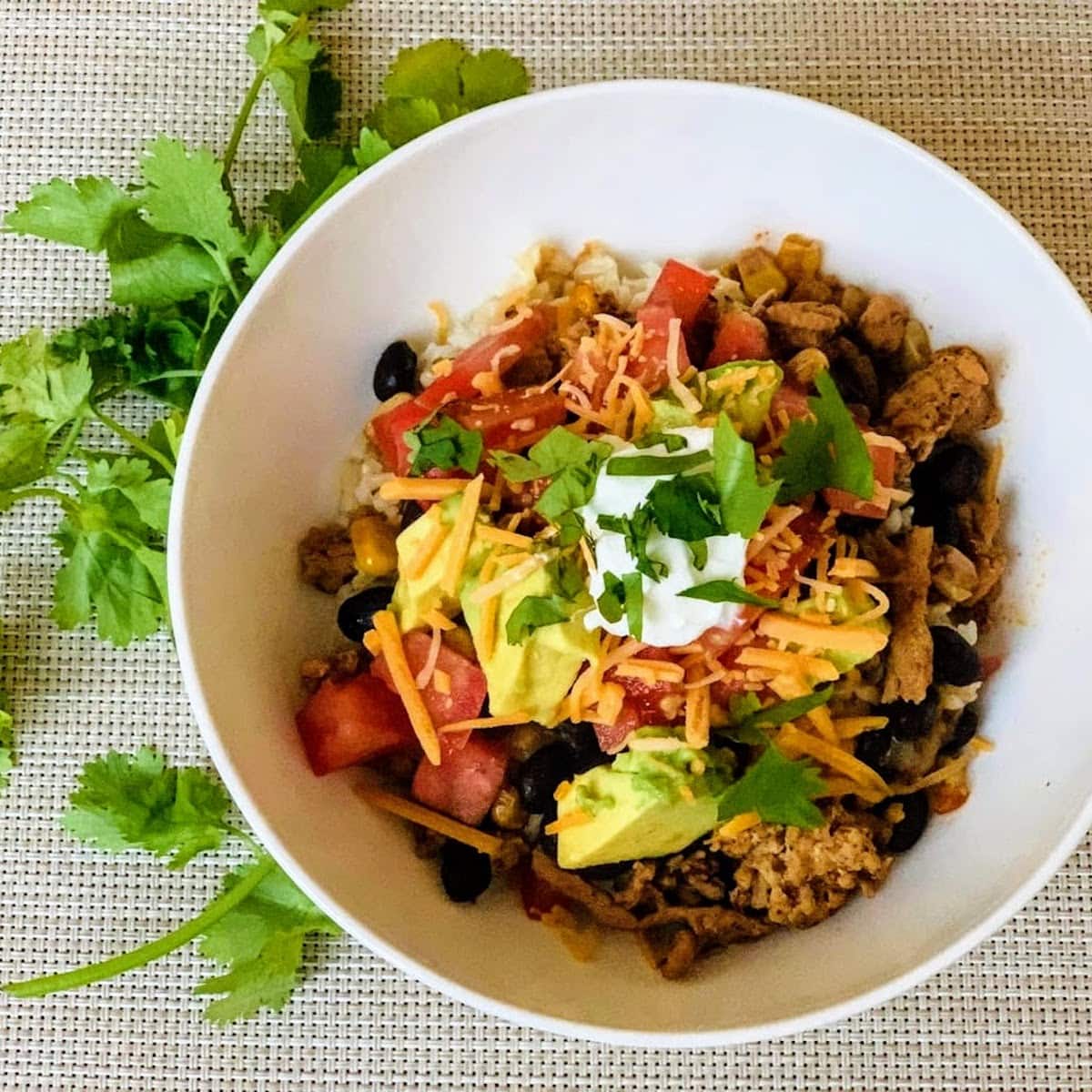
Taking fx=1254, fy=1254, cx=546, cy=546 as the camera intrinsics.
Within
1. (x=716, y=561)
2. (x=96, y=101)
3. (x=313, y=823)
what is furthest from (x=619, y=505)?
(x=96, y=101)

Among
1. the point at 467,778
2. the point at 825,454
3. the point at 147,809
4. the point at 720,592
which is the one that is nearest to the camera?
the point at 720,592

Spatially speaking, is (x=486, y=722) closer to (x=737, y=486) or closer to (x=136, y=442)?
(x=737, y=486)

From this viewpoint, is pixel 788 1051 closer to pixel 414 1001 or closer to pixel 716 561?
pixel 414 1001

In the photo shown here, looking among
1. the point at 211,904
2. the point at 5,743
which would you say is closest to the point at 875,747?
the point at 211,904

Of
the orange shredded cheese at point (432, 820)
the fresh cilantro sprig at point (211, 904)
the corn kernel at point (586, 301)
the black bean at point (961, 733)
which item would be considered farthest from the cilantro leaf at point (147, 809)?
the black bean at point (961, 733)

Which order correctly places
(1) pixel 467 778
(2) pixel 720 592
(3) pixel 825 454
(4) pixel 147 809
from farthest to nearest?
(4) pixel 147 809 < (1) pixel 467 778 < (3) pixel 825 454 < (2) pixel 720 592

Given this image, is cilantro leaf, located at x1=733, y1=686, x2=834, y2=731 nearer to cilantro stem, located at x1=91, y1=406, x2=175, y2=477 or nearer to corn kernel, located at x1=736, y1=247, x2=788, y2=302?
corn kernel, located at x1=736, y1=247, x2=788, y2=302

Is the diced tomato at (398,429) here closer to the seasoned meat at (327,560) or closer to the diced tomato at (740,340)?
the seasoned meat at (327,560)

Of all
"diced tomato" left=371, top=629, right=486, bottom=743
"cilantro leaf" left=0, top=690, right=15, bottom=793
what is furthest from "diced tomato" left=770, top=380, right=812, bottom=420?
"cilantro leaf" left=0, top=690, right=15, bottom=793
